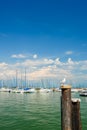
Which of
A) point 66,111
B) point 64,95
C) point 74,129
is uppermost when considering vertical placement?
point 64,95

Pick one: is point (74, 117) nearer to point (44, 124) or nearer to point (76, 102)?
point (76, 102)

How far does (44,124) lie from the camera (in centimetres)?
2391

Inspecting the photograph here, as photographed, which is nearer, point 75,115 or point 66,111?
point 66,111

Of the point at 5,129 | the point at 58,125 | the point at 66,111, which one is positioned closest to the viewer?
the point at 66,111

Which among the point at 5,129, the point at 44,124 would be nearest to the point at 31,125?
the point at 44,124

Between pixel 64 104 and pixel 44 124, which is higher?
pixel 64 104

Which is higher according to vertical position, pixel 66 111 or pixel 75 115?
pixel 66 111

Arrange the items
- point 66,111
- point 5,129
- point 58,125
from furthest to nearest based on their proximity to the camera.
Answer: point 58,125 → point 5,129 → point 66,111

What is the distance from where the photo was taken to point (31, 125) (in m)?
23.5

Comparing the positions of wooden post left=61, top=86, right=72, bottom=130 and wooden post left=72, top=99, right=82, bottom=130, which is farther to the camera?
wooden post left=72, top=99, right=82, bottom=130

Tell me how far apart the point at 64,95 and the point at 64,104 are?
0.34 meters

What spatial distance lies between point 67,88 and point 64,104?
2.01ft

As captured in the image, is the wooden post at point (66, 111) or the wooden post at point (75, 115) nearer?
the wooden post at point (66, 111)

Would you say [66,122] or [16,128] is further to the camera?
[16,128]
